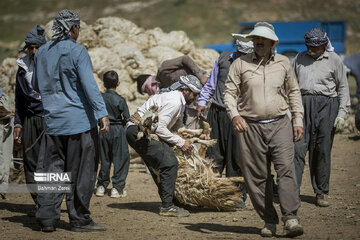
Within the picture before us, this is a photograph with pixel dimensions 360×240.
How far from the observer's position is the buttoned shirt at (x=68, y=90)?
5.45m

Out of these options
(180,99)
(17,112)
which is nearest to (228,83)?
(180,99)

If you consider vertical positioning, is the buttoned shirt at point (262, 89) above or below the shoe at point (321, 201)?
above

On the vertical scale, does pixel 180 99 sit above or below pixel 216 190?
above

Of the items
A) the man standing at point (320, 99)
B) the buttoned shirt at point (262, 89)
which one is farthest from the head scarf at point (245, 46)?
the buttoned shirt at point (262, 89)

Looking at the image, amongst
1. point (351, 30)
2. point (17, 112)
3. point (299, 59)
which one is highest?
point (351, 30)

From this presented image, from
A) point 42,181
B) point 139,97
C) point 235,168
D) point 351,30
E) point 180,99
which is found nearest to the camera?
point 42,181

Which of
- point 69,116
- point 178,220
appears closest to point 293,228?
point 178,220

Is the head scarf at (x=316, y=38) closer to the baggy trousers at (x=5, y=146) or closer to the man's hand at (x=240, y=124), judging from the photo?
the man's hand at (x=240, y=124)

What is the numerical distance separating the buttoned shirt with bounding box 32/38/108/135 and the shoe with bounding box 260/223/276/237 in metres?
1.80

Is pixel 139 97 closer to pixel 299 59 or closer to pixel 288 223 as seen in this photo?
pixel 299 59

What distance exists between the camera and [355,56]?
57.9ft

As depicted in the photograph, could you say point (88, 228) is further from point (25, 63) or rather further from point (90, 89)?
point (25, 63)

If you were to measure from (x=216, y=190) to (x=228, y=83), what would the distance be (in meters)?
1.61

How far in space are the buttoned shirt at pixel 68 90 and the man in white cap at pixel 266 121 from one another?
1286 millimetres
